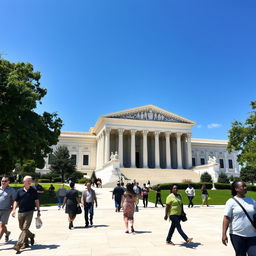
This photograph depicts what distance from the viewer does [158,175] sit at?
1911 inches

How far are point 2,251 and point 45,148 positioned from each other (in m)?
20.0

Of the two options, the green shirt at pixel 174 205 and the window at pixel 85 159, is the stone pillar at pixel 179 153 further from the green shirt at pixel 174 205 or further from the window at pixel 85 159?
the green shirt at pixel 174 205

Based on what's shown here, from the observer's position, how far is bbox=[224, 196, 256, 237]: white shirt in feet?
13.7

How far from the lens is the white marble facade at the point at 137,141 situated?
56.3 meters

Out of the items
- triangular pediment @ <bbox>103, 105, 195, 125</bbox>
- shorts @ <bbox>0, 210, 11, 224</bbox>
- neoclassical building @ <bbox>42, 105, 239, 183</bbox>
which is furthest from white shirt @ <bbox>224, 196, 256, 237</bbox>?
triangular pediment @ <bbox>103, 105, 195, 125</bbox>

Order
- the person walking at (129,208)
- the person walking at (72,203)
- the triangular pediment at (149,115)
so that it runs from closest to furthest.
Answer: the person walking at (129,208), the person walking at (72,203), the triangular pediment at (149,115)

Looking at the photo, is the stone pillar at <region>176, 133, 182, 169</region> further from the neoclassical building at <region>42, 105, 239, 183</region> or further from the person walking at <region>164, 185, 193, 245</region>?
the person walking at <region>164, 185, 193, 245</region>

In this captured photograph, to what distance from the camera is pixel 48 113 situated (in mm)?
27641

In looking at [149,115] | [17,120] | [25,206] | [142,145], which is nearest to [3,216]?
[25,206]

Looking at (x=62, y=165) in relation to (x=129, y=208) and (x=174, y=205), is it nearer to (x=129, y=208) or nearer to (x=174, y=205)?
(x=129, y=208)

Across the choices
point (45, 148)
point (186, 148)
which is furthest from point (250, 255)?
point (186, 148)

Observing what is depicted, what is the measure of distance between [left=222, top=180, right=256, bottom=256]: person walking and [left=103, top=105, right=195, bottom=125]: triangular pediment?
171 ft

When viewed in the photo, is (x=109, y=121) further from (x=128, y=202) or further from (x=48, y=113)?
(x=128, y=202)

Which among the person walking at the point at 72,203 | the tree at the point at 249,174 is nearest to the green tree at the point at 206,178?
the tree at the point at 249,174
